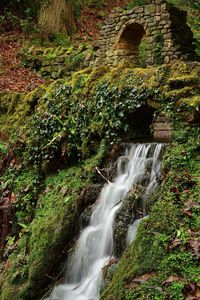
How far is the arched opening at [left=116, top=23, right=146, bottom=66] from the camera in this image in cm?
1062

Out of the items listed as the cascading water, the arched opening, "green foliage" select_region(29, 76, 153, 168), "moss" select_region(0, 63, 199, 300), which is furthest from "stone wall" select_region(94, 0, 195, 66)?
the cascading water

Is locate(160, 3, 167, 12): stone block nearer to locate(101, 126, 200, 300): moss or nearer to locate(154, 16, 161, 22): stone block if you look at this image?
locate(154, 16, 161, 22): stone block

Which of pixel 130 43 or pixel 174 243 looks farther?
pixel 130 43

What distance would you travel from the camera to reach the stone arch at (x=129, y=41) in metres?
10.6

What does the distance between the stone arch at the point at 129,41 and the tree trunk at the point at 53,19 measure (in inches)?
239

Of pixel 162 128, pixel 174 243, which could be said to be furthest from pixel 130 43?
pixel 174 243

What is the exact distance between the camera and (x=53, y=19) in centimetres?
1641

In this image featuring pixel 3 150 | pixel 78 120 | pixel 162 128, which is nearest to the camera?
pixel 162 128

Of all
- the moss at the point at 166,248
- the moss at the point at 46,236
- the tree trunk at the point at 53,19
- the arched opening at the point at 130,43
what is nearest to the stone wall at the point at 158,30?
the arched opening at the point at 130,43

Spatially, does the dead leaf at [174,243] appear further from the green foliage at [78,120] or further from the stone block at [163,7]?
the stone block at [163,7]

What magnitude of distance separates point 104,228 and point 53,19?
12.2 meters

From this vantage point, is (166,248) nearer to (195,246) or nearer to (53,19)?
(195,246)

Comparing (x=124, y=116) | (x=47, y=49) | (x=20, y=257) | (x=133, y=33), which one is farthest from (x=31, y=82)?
(x=20, y=257)

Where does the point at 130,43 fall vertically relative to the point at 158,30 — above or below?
below
